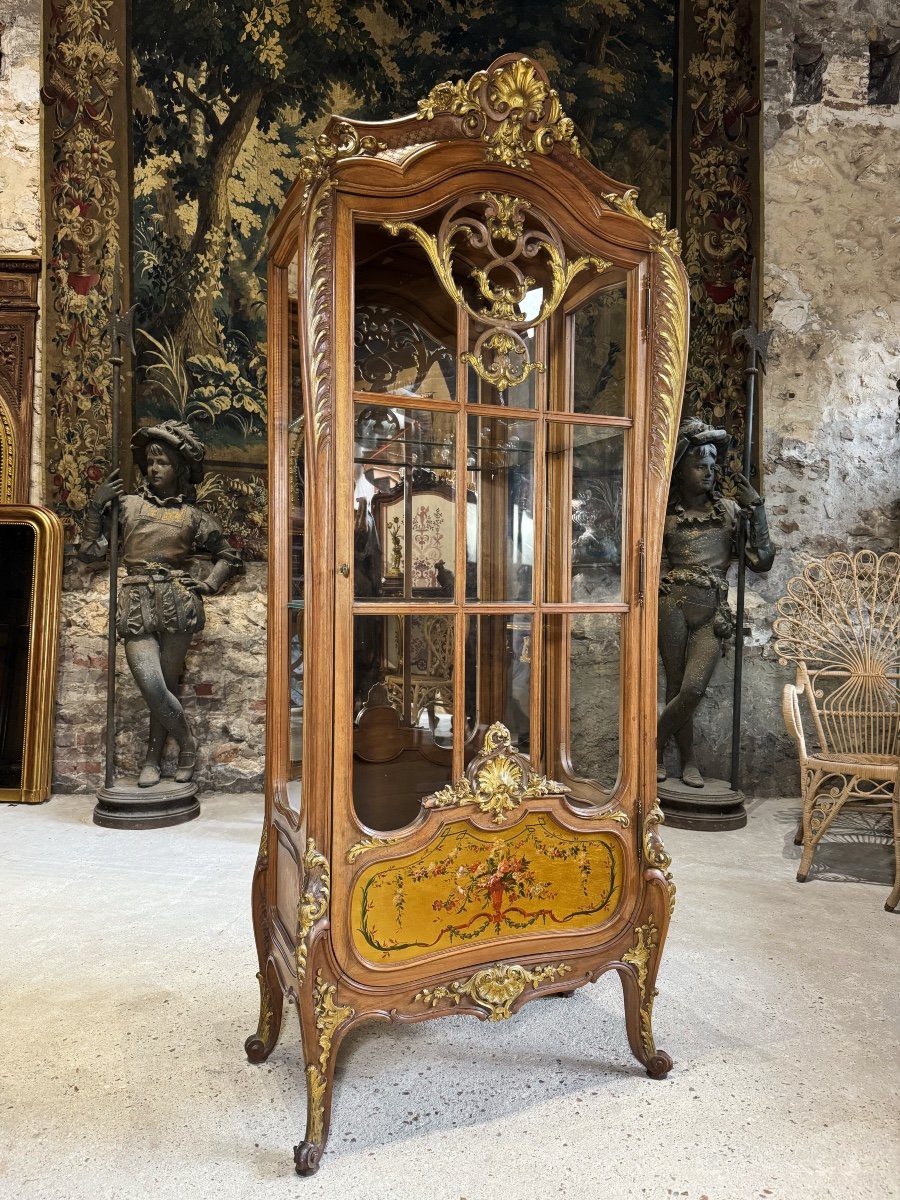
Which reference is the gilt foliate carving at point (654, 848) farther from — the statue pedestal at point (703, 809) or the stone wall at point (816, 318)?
the stone wall at point (816, 318)

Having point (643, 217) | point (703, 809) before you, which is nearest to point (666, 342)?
point (643, 217)

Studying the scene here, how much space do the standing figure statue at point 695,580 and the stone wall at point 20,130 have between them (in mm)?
3639

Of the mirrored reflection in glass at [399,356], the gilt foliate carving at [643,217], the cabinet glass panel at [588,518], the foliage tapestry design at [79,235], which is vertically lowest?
the cabinet glass panel at [588,518]

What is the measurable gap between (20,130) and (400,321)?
4.05m

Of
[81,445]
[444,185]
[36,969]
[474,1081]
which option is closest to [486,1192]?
[474,1081]

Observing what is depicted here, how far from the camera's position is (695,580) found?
14.4 feet

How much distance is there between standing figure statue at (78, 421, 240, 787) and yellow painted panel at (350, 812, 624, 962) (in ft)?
9.43

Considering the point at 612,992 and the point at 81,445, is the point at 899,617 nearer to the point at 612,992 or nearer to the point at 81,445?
the point at 612,992

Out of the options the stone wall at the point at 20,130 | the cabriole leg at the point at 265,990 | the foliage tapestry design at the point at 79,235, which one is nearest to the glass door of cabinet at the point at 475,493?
the cabriole leg at the point at 265,990

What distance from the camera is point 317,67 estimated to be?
184 inches

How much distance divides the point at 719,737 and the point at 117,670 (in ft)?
11.2

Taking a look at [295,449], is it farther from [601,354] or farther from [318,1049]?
[318,1049]

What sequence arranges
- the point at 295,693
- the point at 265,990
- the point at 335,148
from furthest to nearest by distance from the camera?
the point at 265,990 → the point at 295,693 → the point at 335,148

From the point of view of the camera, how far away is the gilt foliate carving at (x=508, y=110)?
1664mm
